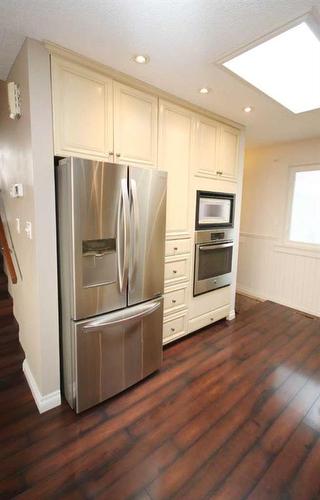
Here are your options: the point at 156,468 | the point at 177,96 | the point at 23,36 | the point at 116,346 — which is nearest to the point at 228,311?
the point at 116,346

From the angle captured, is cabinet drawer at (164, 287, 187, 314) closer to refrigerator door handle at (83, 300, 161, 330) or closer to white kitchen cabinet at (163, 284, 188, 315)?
white kitchen cabinet at (163, 284, 188, 315)

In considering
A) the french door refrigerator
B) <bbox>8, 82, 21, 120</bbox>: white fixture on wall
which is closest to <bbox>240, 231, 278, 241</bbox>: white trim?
the french door refrigerator

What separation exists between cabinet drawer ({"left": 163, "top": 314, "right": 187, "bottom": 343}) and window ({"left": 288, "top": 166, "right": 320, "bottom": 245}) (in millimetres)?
2337

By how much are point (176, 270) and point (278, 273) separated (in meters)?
2.33

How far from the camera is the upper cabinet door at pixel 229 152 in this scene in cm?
276

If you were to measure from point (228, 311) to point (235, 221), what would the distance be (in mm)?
1201

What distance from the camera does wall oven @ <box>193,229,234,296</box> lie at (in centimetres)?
269

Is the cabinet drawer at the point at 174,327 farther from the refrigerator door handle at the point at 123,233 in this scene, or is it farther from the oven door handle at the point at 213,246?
the refrigerator door handle at the point at 123,233

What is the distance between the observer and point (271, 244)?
161 inches

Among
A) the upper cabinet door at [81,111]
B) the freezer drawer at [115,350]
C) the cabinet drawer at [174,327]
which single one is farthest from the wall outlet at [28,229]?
the cabinet drawer at [174,327]

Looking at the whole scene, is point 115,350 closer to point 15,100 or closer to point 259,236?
point 15,100

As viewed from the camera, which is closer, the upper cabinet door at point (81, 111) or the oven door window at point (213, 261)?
the upper cabinet door at point (81, 111)

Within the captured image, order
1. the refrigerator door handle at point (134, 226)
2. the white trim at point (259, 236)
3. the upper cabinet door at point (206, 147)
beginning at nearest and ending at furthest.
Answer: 1. the refrigerator door handle at point (134, 226)
2. the upper cabinet door at point (206, 147)
3. the white trim at point (259, 236)

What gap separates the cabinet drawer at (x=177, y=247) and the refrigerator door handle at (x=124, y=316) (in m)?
0.53
